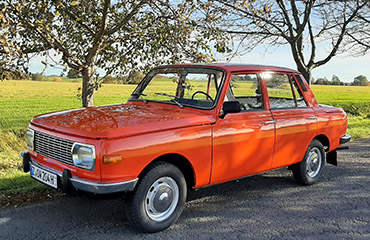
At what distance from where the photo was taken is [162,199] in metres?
3.93

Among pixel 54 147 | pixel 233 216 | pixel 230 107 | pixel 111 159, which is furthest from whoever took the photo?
pixel 233 216

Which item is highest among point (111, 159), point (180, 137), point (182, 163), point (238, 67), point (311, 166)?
point (238, 67)

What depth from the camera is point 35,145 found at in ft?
13.9

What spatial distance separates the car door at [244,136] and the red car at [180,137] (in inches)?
0.5

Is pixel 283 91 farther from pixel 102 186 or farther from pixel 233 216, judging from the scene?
pixel 102 186

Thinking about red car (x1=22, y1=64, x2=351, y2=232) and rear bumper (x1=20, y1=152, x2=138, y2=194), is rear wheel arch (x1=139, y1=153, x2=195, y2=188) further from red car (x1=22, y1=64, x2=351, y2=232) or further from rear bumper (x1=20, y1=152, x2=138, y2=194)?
rear bumper (x1=20, y1=152, x2=138, y2=194)

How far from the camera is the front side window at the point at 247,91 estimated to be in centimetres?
499

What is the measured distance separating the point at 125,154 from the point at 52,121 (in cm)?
116

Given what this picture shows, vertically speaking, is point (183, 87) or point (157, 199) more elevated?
point (183, 87)

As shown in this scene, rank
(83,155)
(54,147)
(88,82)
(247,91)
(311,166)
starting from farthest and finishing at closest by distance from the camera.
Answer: (88,82) < (311,166) < (247,91) < (54,147) < (83,155)

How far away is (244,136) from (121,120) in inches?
64.5

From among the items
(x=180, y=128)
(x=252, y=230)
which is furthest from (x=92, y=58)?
(x=252, y=230)

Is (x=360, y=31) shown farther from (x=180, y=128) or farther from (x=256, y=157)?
(x=180, y=128)

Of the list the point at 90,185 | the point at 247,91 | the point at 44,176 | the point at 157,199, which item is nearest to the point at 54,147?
the point at 44,176
